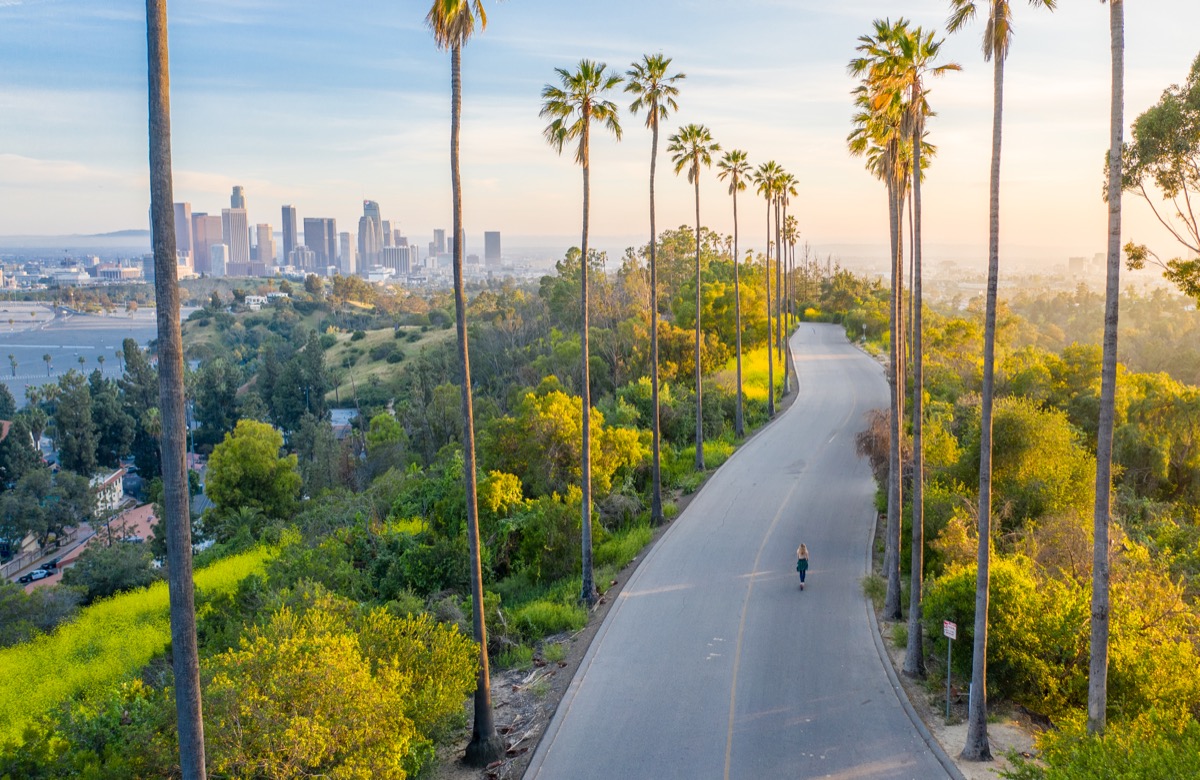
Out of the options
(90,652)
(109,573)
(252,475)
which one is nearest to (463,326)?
(90,652)

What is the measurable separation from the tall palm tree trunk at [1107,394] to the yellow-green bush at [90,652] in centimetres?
1829

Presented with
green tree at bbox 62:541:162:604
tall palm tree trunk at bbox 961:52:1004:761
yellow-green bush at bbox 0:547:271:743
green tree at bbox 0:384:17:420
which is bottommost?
green tree at bbox 62:541:162:604

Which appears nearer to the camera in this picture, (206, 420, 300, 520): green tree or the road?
the road

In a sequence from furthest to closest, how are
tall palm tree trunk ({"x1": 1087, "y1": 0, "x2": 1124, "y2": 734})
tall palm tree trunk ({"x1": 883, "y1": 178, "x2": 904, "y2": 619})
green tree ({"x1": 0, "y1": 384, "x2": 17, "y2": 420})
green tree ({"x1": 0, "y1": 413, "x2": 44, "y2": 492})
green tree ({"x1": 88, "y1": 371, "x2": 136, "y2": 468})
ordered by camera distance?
green tree ({"x1": 0, "y1": 384, "x2": 17, "y2": 420})
green tree ({"x1": 88, "y1": 371, "x2": 136, "y2": 468})
green tree ({"x1": 0, "y1": 413, "x2": 44, "y2": 492})
tall palm tree trunk ({"x1": 883, "y1": 178, "x2": 904, "y2": 619})
tall palm tree trunk ({"x1": 1087, "y1": 0, "x2": 1124, "y2": 734})

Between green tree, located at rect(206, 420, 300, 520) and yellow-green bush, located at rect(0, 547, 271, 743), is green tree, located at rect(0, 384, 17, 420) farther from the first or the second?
yellow-green bush, located at rect(0, 547, 271, 743)

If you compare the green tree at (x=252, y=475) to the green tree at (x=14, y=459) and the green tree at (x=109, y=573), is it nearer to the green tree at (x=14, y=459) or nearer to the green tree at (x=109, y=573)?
the green tree at (x=109, y=573)

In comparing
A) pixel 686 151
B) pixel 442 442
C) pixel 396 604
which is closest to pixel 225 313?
pixel 442 442

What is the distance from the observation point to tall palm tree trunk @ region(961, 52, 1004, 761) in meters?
12.2

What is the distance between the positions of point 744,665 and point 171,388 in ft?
42.1

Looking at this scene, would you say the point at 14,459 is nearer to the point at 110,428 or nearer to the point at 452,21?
the point at 110,428

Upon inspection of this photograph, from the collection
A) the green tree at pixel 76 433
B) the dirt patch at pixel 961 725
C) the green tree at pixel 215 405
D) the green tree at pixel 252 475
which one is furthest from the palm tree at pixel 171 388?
the green tree at pixel 215 405

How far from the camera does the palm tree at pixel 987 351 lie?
39.8ft

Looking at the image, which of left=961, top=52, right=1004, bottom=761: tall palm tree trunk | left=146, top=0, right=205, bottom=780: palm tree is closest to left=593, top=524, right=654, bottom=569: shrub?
left=961, top=52, right=1004, bottom=761: tall palm tree trunk

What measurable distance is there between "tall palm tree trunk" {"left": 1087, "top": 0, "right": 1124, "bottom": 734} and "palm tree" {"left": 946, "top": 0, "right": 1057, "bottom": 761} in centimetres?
148
